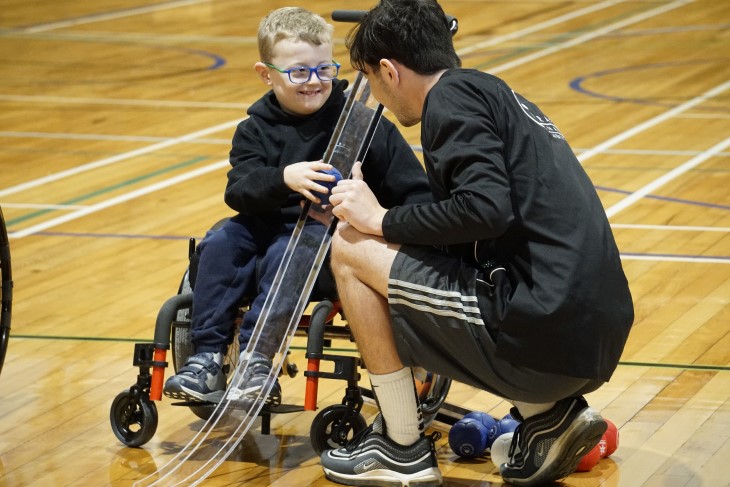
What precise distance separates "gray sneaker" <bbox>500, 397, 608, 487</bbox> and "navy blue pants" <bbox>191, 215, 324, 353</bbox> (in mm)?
712

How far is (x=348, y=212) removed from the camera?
287 centimetres

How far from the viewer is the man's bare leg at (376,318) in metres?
2.85

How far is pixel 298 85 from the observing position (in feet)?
10.7

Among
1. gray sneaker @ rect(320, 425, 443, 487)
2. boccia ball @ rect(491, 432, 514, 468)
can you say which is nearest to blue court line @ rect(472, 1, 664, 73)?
boccia ball @ rect(491, 432, 514, 468)

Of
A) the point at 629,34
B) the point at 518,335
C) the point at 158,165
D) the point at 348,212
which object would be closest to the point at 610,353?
the point at 518,335

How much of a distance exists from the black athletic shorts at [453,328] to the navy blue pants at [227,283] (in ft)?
1.44

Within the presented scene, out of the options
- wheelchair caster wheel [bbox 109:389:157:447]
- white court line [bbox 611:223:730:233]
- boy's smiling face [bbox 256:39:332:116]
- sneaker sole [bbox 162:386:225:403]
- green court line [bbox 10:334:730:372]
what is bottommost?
white court line [bbox 611:223:730:233]

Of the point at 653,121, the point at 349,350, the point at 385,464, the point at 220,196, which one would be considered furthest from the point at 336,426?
the point at 653,121

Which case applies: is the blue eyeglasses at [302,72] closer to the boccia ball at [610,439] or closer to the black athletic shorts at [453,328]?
the black athletic shorts at [453,328]

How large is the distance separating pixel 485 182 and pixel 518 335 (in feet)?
1.10

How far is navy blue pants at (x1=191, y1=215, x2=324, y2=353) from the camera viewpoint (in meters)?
3.14

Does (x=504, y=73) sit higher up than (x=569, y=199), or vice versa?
(x=569, y=199)

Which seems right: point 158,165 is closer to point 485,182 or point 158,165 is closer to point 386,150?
Answer: point 386,150

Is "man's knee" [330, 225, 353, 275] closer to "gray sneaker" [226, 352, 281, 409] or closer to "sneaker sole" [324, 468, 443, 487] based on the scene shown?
"gray sneaker" [226, 352, 281, 409]
